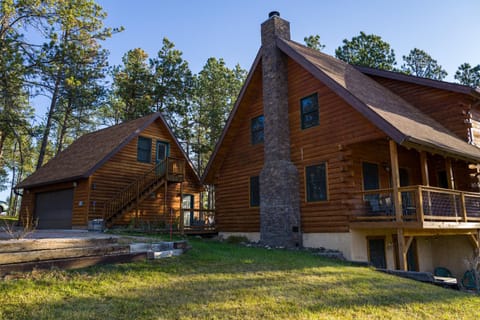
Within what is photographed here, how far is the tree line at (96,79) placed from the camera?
56.0 ft

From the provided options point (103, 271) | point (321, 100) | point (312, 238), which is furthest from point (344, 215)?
point (103, 271)

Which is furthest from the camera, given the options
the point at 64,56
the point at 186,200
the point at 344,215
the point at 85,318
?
the point at 186,200

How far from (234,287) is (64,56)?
1490cm

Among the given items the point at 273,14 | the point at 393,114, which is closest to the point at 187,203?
the point at 273,14

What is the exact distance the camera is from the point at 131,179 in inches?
781

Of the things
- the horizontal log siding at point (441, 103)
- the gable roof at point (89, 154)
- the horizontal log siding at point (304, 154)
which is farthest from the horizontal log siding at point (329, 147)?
the gable roof at point (89, 154)

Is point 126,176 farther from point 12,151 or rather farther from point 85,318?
point 12,151

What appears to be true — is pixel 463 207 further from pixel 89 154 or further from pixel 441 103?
pixel 89 154

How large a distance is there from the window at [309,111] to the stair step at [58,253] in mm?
8178

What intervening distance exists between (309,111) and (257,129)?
280 centimetres

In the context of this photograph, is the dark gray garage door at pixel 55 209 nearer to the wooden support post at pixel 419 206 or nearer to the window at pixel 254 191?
the window at pixel 254 191

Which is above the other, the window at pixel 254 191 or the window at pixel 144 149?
the window at pixel 144 149

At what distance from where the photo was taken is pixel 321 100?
13.4 m

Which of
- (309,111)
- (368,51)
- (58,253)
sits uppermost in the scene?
(368,51)
